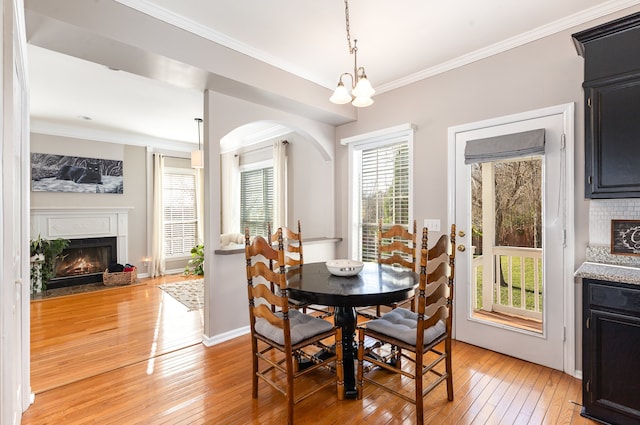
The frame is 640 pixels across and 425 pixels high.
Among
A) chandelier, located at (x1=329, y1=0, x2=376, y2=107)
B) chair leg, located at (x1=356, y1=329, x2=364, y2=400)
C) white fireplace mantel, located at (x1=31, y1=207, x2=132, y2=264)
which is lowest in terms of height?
chair leg, located at (x1=356, y1=329, x2=364, y2=400)

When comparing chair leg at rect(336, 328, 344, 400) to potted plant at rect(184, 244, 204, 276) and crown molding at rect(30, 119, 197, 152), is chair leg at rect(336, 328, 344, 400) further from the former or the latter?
crown molding at rect(30, 119, 197, 152)

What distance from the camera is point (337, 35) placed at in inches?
106

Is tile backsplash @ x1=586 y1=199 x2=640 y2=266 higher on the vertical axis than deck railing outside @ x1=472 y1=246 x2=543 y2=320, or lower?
higher

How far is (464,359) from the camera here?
2.72 meters

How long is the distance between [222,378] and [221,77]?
8.16 feet

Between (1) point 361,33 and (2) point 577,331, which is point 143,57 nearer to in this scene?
(1) point 361,33

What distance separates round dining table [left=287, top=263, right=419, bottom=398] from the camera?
6.27 feet

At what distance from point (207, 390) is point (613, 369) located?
260 centimetres

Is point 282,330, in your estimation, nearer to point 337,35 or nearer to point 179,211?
point 337,35

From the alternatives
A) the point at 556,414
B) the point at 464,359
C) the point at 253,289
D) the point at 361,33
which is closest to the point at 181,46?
the point at 361,33

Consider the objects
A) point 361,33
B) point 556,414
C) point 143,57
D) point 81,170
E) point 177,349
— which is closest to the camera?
point 556,414

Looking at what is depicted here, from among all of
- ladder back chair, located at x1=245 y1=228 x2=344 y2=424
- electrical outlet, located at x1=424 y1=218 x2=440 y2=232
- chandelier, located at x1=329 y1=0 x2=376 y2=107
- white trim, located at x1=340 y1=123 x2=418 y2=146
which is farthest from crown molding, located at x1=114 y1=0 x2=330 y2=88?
electrical outlet, located at x1=424 y1=218 x2=440 y2=232

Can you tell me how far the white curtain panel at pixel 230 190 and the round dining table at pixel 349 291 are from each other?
163 inches

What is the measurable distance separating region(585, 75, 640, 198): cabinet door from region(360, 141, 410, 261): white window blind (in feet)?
5.43
